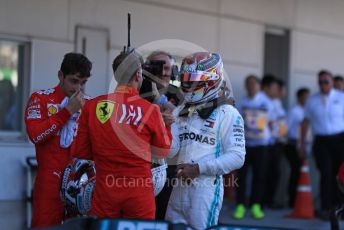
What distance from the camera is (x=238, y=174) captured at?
930 centimetres

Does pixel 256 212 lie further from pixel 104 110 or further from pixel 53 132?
pixel 104 110

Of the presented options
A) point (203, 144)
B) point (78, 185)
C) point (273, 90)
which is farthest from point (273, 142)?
point (78, 185)

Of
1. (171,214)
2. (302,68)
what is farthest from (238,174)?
(171,214)

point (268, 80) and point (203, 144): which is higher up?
point (268, 80)

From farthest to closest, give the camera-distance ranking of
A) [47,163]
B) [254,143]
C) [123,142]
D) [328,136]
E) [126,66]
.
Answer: [254,143]
[328,136]
[47,163]
[126,66]
[123,142]

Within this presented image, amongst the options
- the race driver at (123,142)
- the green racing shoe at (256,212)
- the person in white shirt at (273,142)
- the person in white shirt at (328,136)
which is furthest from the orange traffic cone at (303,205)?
the race driver at (123,142)

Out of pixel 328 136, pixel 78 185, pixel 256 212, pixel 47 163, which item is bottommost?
pixel 256 212

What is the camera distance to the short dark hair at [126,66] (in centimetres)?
429

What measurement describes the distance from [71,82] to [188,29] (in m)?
4.22

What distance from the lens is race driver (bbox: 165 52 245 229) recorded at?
458 cm

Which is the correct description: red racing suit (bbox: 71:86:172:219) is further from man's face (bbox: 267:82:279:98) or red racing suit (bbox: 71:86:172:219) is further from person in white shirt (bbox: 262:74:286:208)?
man's face (bbox: 267:82:279:98)

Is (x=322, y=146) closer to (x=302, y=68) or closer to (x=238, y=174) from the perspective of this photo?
(x=238, y=174)

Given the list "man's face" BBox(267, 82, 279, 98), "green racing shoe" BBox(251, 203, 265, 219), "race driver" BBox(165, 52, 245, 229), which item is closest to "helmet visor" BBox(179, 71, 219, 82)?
"race driver" BBox(165, 52, 245, 229)

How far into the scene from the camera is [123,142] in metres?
4.16
